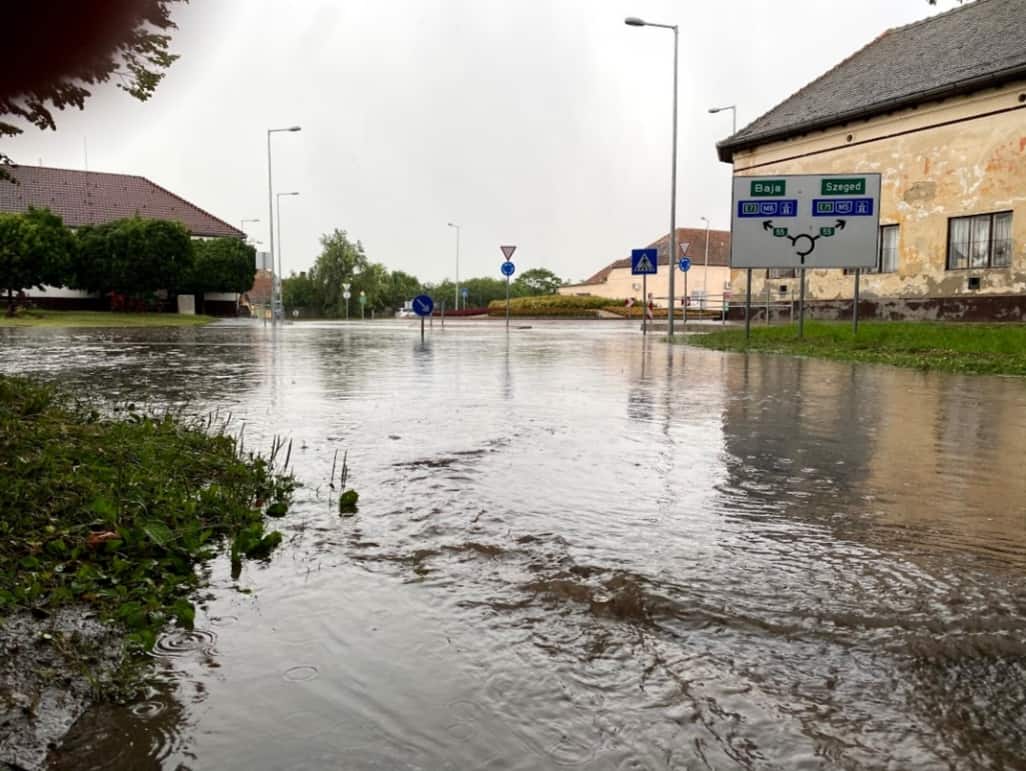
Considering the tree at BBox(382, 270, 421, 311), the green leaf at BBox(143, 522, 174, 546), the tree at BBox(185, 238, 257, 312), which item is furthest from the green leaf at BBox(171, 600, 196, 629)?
the tree at BBox(382, 270, 421, 311)

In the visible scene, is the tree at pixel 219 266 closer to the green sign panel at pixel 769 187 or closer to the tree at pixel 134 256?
the tree at pixel 134 256

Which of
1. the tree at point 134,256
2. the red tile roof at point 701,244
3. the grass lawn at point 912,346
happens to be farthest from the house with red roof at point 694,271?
the grass lawn at point 912,346

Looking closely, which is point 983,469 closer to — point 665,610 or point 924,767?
point 665,610

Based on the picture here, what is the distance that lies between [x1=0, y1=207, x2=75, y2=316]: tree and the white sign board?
35.8m

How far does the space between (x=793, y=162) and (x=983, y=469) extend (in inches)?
1071

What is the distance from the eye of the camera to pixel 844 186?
A: 65.5 ft

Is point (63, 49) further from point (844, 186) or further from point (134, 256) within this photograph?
point (134, 256)

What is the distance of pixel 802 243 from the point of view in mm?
20469

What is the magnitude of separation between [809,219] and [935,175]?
306 inches

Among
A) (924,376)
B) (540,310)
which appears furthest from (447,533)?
(540,310)

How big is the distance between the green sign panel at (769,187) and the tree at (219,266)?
42.6 m

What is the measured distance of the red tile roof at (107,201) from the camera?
54.2 m

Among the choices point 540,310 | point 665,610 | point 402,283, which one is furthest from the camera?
point 402,283

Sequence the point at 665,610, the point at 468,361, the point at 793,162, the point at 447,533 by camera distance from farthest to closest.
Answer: the point at 793,162, the point at 468,361, the point at 447,533, the point at 665,610
